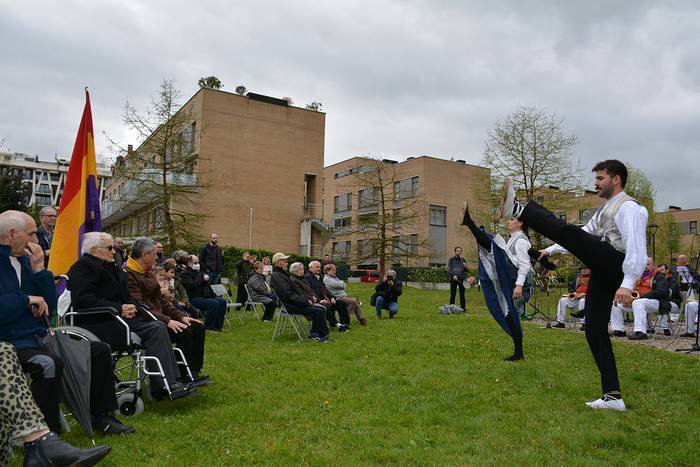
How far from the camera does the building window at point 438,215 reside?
56.3 meters

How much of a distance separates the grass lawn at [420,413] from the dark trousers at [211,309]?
2.81 meters

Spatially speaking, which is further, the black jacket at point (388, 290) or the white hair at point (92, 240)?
the black jacket at point (388, 290)

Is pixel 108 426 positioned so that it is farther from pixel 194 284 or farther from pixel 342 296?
pixel 342 296

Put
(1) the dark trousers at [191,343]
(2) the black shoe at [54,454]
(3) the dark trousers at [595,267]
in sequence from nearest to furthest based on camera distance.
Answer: (2) the black shoe at [54,454] → (3) the dark trousers at [595,267] → (1) the dark trousers at [191,343]

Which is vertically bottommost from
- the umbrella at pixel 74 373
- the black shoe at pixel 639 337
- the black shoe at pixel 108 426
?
the black shoe at pixel 108 426

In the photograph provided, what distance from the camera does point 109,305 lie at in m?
5.22

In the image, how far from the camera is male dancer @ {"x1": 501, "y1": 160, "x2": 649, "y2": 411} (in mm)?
4879

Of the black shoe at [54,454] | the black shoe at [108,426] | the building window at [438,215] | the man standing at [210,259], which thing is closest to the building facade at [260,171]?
the building window at [438,215]

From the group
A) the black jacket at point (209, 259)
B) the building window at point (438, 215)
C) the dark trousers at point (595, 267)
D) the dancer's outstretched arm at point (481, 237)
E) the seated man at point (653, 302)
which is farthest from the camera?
the building window at point (438, 215)

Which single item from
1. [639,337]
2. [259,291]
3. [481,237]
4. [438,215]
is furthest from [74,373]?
[438,215]

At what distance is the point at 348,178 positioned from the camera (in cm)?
6256

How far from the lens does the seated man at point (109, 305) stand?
5.23 meters

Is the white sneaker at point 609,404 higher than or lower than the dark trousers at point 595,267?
lower

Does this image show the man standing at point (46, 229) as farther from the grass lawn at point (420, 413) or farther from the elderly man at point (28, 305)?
the elderly man at point (28, 305)
